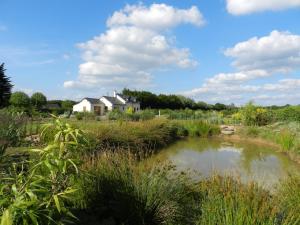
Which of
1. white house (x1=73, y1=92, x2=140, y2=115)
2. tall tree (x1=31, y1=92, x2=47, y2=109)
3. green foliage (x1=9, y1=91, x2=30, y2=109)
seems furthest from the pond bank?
white house (x1=73, y1=92, x2=140, y2=115)

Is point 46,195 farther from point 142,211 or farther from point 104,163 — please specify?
point 104,163

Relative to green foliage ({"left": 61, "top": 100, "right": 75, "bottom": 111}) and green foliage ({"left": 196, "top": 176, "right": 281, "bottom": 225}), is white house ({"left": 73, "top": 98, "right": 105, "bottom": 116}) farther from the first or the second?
green foliage ({"left": 196, "top": 176, "right": 281, "bottom": 225})

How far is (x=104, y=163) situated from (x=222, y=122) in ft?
63.9

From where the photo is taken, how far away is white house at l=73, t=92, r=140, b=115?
4100cm

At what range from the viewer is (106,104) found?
140 ft

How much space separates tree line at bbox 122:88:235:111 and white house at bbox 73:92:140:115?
64.3 inches

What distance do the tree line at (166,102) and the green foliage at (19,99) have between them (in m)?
19.6

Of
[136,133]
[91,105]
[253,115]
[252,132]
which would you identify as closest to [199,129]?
[252,132]

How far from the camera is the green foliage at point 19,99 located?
1061 inches

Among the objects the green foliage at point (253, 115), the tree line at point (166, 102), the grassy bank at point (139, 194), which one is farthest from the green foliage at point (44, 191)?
the tree line at point (166, 102)

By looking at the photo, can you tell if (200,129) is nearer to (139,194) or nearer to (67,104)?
(139,194)

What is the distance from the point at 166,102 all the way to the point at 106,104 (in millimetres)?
8143

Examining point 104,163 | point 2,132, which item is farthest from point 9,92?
point 104,163

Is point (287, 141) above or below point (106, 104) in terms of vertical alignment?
below
